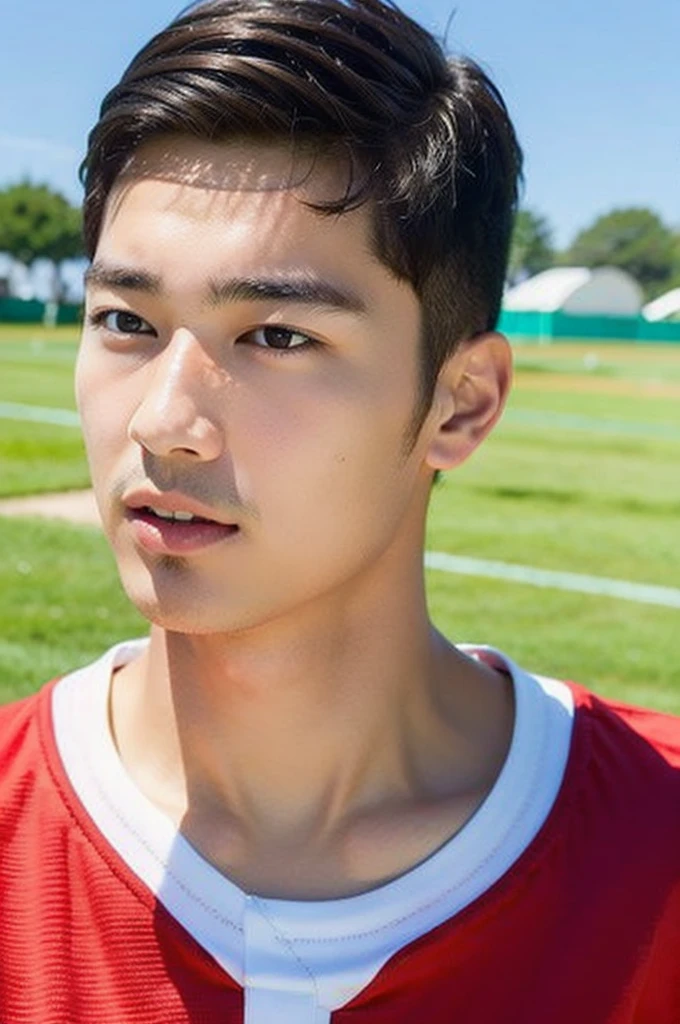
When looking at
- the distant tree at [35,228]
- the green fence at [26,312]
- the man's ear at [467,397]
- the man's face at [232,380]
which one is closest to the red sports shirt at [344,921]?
the man's face at [232,380]

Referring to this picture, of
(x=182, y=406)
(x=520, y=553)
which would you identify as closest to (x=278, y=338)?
(x=182, y=406)

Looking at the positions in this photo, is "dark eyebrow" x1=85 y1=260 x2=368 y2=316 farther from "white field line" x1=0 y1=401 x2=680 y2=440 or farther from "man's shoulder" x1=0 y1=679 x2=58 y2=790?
"white field line" x1=0 y1=401 x2=680 y2=440

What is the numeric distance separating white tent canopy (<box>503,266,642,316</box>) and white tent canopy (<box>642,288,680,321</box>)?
123 cm

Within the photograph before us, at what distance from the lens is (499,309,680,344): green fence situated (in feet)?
247

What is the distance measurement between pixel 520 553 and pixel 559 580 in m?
0.85

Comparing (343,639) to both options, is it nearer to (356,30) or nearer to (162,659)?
(162,659)

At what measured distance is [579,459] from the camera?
16781 mm

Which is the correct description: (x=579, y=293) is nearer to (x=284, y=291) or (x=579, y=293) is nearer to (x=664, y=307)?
(x=664, y=307)

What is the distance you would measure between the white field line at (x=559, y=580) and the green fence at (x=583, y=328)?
6631cm

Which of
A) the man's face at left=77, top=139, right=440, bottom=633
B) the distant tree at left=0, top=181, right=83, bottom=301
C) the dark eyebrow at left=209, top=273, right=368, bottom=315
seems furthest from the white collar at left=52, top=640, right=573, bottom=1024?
the distant tree at left=0, top=181, right=83, bottom=301

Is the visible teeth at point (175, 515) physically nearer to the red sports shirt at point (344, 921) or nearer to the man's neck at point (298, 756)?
the man's neck at point (298, 756)

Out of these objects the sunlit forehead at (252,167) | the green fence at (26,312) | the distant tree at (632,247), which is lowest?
the distant tree at (632,247)

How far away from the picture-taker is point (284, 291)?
6.17 feet

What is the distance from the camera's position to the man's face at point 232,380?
186 centimetres
